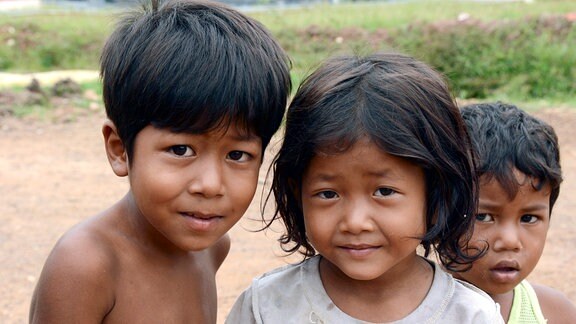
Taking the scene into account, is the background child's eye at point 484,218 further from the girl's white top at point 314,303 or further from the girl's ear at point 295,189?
the girl's ear at point 295,189

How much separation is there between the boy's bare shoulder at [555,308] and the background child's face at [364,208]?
93cm

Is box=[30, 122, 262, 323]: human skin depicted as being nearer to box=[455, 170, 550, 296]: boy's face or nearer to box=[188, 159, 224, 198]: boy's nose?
box=[188, 159, 224, 198]: boy's nose

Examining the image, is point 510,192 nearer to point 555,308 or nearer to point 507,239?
point 507,239

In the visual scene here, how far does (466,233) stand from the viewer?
2531mm

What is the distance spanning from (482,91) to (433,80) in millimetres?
8883

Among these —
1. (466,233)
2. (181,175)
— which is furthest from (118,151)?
(466,233)

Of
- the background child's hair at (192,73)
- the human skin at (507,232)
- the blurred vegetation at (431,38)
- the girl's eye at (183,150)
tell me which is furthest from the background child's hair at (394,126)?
the blurred vegetation at (431,38)

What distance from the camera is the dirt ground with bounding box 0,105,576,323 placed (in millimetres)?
5184

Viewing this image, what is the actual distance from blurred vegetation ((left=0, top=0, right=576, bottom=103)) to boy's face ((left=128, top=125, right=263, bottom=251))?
6.83m

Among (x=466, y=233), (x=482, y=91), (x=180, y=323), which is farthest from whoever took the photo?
(x=482, y=91)

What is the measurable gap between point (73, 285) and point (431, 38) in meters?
9.72

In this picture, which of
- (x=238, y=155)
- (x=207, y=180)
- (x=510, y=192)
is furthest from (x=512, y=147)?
(x=207, y=180)

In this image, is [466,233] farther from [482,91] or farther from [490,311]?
[482,91]

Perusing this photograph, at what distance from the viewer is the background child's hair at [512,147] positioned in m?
2.79
